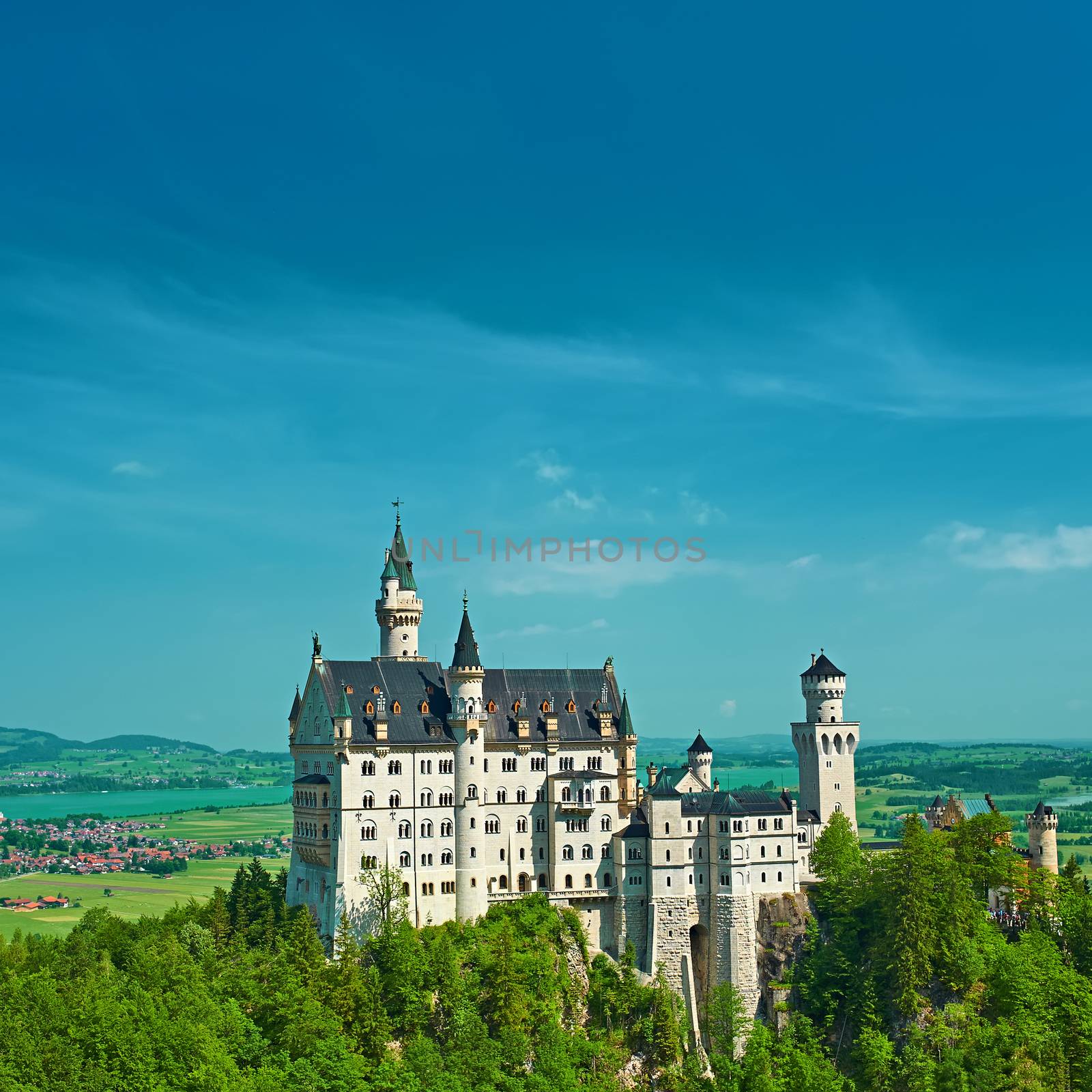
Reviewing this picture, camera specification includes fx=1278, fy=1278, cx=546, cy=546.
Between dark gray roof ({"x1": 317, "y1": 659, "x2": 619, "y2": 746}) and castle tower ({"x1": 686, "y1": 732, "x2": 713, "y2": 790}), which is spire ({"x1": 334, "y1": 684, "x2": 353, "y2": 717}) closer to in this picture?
dark gray roof ({"x1": 317, "y1": 659, "x2": 619, "y2": 746})

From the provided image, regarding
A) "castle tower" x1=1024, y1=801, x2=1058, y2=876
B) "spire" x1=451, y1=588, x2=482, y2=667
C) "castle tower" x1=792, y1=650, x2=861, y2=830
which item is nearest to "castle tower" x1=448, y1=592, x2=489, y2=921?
"spire" x1=451, y1=588, x2=482, y2=667

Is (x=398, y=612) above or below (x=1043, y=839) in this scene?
above

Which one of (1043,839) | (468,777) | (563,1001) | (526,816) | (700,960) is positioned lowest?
(563,1001)

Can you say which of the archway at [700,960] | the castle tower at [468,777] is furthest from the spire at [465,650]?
the archway at [700,960]

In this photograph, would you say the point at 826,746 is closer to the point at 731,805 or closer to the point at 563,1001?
the point at 731,805

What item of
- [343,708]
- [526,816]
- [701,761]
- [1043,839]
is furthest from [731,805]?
[343,708]

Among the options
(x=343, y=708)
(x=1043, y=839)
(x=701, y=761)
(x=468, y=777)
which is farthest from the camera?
(x=701, y=761)

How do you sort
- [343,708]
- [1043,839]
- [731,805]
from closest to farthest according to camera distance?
[343,708], [731,805], [1043,839]
